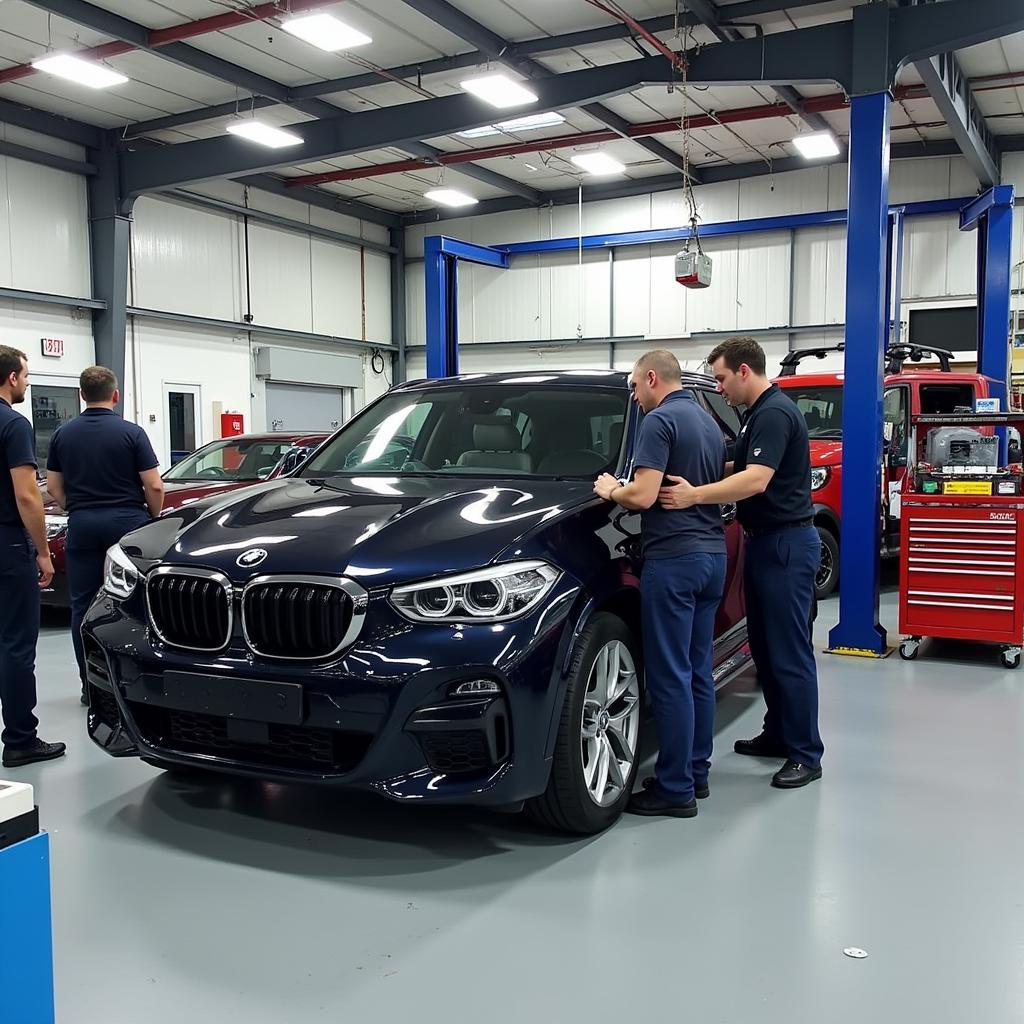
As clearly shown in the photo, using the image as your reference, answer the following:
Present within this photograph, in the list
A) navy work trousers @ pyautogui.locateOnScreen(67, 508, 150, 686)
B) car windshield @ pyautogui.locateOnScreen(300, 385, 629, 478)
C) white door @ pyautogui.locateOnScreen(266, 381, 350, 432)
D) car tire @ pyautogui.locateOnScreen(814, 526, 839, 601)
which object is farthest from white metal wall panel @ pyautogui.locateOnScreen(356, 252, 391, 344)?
car windshield @ pyautogui.locateOnScreen(300, 385, 629, 478)

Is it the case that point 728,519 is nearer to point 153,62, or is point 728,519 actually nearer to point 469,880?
point 469,880

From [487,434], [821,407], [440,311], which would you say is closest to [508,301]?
[440,311]

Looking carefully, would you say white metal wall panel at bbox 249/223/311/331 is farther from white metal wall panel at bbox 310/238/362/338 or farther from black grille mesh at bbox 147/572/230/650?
black grille mesh at bbox 147/572/230/650

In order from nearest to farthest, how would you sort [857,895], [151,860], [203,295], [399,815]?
[857,895]
[151,860]
[399,815]
[203,295]

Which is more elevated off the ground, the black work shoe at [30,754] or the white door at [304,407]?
the white door at [304,407]

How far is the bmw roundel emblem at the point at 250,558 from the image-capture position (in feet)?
9.42

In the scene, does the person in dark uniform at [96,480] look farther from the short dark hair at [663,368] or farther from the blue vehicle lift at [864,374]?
the blue vehicle lift at [864,374]

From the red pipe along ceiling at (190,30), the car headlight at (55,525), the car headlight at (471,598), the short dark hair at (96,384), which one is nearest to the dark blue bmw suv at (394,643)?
the car headlight at (471,598)

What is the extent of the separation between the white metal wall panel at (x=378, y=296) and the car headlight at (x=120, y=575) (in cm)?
1472

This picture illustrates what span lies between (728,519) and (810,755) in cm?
99

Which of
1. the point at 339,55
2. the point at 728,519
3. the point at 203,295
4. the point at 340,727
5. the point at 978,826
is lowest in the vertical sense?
the point at 978,826

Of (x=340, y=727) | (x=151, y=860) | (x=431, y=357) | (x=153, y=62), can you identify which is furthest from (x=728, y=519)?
(x=153, y=62)

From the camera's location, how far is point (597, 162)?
44.1 ft

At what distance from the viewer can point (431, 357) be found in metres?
9.98
